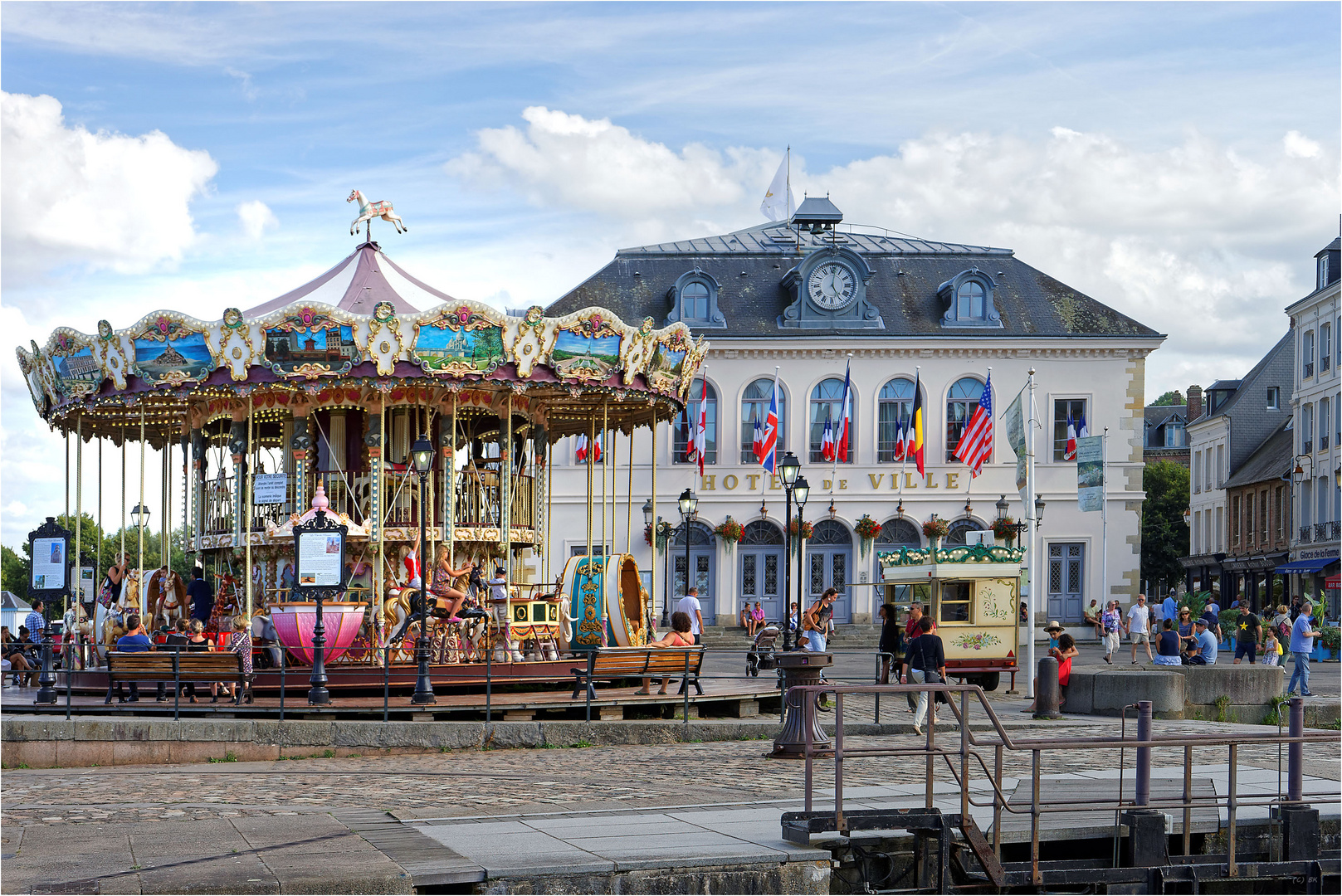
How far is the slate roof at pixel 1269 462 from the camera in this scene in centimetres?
6169

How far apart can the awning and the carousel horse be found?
42.1 m

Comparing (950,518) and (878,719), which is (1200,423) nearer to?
(950,518)

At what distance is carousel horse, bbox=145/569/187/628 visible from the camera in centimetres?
2373

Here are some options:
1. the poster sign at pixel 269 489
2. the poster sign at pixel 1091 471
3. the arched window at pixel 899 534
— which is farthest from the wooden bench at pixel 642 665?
the arched window at pixel 899 534

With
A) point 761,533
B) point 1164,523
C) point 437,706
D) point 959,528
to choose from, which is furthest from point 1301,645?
point 1164,523

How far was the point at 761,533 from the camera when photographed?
156 feet

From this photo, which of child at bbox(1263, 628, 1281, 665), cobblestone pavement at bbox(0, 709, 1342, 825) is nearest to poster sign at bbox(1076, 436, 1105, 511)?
child at bbox(1263, 628, 1281, 665)

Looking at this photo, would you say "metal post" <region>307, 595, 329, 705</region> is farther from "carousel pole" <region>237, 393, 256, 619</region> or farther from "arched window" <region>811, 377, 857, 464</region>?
"arched window" <region>811, 377, 857, 464</region>

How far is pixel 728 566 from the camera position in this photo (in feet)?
155

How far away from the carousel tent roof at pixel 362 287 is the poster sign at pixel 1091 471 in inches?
410

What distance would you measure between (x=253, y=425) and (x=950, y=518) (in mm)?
27069

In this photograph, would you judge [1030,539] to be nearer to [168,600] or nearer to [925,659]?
[925,659]

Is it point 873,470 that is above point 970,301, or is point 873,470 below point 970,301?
below

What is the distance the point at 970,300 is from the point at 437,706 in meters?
32.7
